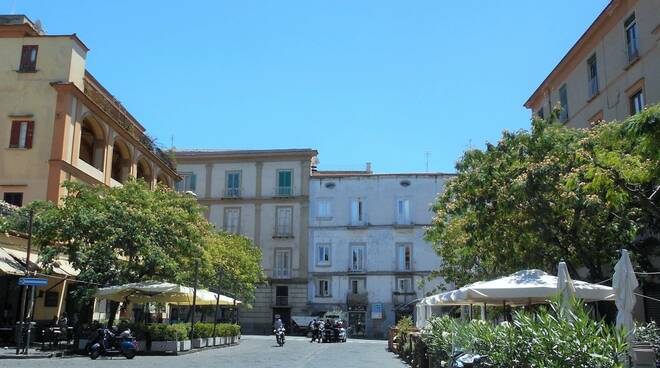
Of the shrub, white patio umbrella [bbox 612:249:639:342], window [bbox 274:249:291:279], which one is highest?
window [bbox 274:249:291:279]

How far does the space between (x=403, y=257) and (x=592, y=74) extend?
30563 millimetres

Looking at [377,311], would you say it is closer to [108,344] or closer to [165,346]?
[165,346]

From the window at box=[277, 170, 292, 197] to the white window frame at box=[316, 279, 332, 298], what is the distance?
8.28 metres

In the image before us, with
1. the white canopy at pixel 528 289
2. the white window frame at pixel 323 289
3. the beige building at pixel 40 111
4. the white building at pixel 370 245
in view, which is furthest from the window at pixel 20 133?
the white window frame at pixel 323 289

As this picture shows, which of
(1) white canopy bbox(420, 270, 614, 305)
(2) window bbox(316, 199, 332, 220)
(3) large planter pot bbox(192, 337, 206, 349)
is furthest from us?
(2) window bbox(316, 199, 332, 220)

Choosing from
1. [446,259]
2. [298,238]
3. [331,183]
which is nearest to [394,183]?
[331,183]

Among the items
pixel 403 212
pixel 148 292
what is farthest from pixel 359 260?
pixel 148 292

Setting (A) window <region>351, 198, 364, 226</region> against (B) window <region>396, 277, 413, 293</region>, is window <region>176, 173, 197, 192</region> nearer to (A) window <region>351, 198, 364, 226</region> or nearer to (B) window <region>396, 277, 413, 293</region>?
(A) window <region>351, 198, 364, 226</region>

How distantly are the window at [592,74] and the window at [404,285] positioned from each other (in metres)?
30.5

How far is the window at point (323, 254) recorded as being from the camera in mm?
55094

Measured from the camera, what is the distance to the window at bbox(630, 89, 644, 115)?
70.9 feet

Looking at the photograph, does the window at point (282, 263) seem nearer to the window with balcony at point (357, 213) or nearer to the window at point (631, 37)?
the window with balcony at point (357, 213)

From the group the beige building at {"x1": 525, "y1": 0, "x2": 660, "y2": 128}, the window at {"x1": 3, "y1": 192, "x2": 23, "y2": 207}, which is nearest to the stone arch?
the window at {"x1": 3, "y1": 192, "x2": 23, "y2": 207}

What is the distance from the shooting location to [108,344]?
21547mm
